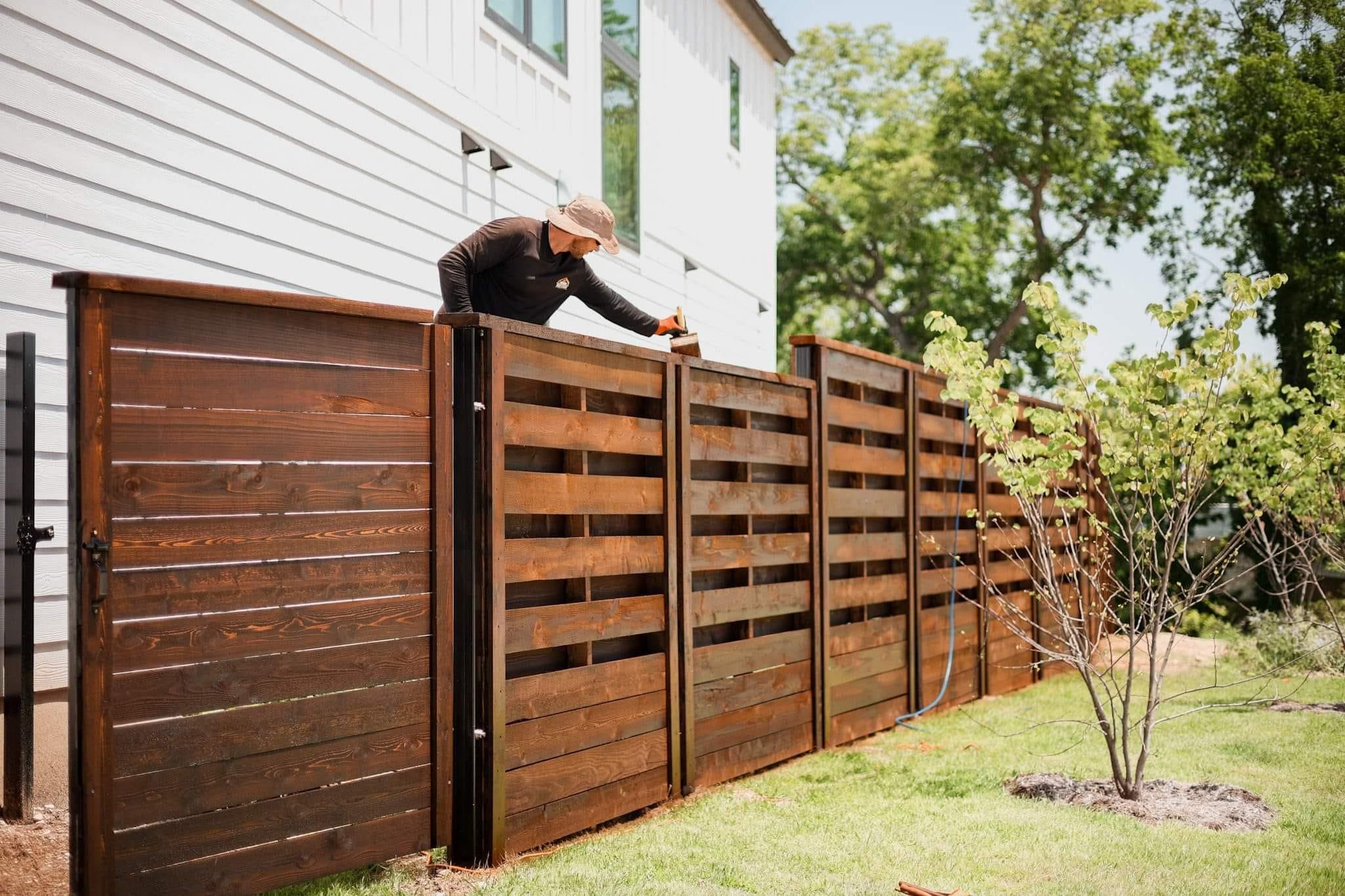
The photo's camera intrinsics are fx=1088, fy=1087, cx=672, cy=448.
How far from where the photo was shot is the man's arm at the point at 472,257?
4371 mm

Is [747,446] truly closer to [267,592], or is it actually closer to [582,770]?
[582,770]

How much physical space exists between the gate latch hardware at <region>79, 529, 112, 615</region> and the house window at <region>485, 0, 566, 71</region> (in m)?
4.65

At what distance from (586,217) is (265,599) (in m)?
2.36

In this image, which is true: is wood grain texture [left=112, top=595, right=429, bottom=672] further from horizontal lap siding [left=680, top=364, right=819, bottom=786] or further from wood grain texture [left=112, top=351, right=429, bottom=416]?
horizontal lap siding [left=680, top=364, right=819, bottom=786]

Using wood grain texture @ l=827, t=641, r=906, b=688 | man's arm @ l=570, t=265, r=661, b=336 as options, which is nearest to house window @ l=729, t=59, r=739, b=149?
wood grain texture @ l=827, t=641, r=906, b=688

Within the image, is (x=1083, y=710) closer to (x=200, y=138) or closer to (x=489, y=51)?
(x=489, y=51)

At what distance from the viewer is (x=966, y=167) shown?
945 inches

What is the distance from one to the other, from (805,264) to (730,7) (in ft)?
56.3

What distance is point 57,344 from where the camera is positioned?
4.01m

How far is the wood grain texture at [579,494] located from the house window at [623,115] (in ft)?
13.3

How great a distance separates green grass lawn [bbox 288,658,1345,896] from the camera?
11.9 feet

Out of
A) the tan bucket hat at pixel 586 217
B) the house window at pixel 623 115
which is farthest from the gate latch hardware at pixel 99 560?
the house window at pixel 623 115

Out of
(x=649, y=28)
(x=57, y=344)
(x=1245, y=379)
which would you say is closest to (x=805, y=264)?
(x=649, y=28)

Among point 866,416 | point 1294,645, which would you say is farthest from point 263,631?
point 1294,645
